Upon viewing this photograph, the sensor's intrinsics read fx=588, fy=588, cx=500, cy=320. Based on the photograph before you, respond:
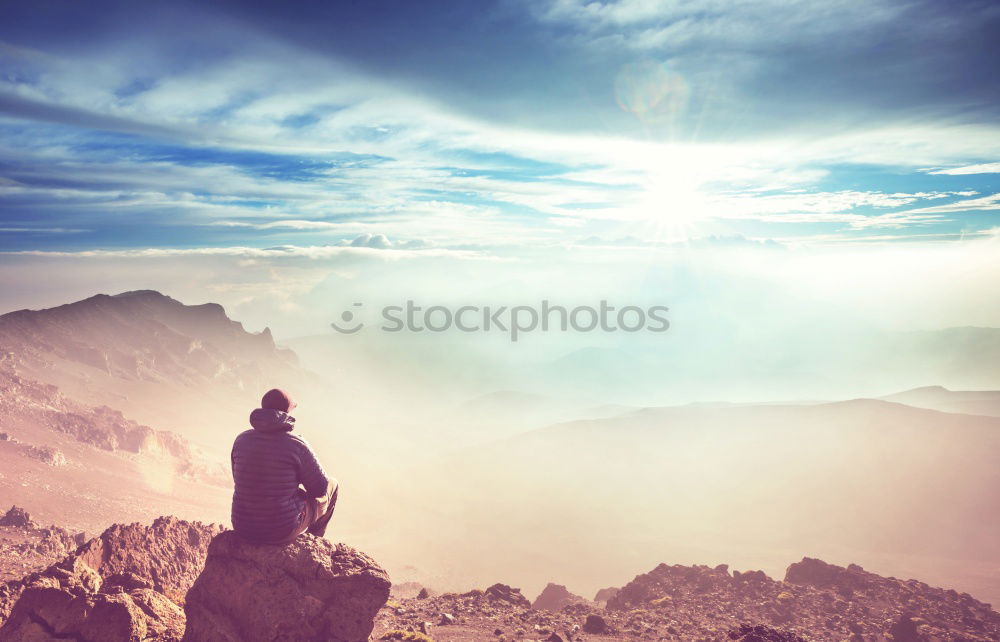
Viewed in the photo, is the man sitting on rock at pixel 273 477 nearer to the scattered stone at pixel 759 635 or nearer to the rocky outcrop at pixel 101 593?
the rocky outcrop at pixel 101 593

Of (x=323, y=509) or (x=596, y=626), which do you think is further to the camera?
(x=596, y=626)

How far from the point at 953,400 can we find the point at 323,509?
19953 cm

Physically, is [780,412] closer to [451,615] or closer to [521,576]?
[521,576]

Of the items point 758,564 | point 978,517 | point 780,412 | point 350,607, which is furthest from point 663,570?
point 780,412

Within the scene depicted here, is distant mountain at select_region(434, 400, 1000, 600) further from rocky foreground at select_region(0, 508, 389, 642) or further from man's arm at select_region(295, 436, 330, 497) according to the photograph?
man's arm at select_region(295, 436, 330, 497)

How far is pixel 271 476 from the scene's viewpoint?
6.85 meters

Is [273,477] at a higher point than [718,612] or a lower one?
higher

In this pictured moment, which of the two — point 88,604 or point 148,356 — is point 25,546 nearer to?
point 88,604

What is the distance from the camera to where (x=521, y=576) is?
5206 centimetres

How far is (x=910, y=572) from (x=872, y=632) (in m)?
45.8

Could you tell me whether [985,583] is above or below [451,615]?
below

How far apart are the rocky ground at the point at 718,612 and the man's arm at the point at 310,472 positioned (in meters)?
4.91

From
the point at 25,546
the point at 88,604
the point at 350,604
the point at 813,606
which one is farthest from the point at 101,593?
the point at 813,606

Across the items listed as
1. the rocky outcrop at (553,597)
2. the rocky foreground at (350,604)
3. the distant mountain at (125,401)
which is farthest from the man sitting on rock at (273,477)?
the distant mountain at (125,401)
